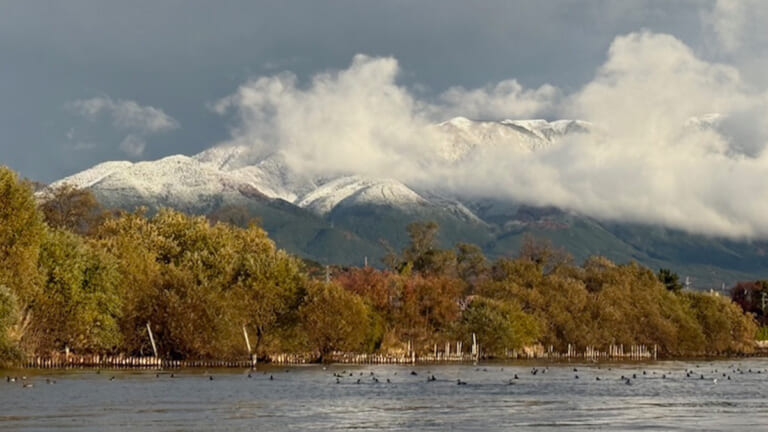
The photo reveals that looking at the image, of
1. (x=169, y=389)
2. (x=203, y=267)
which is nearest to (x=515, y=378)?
(x=169, y=389)

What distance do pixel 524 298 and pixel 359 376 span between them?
70298 mm

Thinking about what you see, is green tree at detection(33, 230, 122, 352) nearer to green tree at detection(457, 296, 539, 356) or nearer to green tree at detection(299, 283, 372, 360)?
green tree at detection(299, 283, 372, 360)

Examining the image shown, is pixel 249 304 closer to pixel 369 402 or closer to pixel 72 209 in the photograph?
pixel 369 402

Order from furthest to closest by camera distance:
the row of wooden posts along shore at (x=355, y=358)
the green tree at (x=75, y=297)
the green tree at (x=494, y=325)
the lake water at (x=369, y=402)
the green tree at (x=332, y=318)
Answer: the green tree at (x=494, y=325)
the green tree at (x=332, y=318)
the row of wooden posts along shore at (x=355, y=358)
the green tree at (x=75, y=297)
the lake water at (x=369, y=402)

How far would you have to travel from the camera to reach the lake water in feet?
188

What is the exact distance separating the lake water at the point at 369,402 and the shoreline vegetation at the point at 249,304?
27.5 ft

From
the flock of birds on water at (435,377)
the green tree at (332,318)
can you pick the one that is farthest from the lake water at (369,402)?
the green tree at (332,318)

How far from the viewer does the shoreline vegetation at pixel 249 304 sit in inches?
4122

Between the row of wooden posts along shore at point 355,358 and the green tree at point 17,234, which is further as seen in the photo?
the row of wooden posts along shore at point 355,358

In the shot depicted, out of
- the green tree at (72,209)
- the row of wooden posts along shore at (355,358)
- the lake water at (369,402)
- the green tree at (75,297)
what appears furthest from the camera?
the green tree at (72,209)

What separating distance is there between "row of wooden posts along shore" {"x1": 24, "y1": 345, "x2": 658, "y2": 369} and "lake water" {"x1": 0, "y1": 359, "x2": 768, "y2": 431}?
10071 mm

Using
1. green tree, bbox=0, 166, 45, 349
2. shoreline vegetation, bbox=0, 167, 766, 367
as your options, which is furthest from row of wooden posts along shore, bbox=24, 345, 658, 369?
green tree, bbox=0, 166, 45, 349

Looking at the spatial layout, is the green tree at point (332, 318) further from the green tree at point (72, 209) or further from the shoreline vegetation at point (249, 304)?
the green tree at point (72, 209)

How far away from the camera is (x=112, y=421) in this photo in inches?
2255
